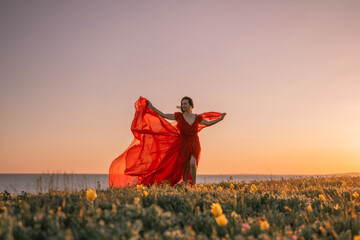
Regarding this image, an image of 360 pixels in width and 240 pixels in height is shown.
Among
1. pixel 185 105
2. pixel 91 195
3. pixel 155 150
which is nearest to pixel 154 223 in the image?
pixel 91 195

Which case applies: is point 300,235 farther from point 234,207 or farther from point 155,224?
point 155,224

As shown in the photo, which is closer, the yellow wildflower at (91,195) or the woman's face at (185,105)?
the yellow wildflower at (91,195)

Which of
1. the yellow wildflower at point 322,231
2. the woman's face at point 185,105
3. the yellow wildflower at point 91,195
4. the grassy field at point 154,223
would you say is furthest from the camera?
the woman's face at point 185,105

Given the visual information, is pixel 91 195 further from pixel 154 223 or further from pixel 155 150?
pixel 155 150

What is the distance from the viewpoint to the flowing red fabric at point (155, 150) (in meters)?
8.65

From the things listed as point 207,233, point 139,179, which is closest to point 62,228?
point 207,233

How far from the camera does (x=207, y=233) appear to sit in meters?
3.31

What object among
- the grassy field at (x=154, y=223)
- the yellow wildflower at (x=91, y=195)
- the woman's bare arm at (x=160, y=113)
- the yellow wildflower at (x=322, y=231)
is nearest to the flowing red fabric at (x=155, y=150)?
the woman's bare arm at (x=160, y=113)

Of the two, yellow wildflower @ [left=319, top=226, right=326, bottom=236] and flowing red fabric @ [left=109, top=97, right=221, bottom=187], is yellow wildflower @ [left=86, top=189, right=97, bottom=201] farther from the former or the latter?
flowing red fabric @ [left=109, top=97, right=221, bottom=187]

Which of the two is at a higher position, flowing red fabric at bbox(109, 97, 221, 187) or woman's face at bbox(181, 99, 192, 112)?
woman's face at bbox(181, 99, 192, 112)

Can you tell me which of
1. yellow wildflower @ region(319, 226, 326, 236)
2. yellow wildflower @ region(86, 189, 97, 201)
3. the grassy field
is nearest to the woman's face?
the grassy field

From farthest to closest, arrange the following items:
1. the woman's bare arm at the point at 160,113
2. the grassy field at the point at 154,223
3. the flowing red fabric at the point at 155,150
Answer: the woman's bare arm at the point at 160,113 → the flowing red fabric at the point at 155,150 → the grassy field at the point at 154,223

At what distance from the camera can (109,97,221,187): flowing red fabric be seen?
Result: 8.65 m

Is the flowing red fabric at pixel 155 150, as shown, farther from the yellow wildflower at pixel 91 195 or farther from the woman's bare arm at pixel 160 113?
the yellow wildflower at pixel 91 195
